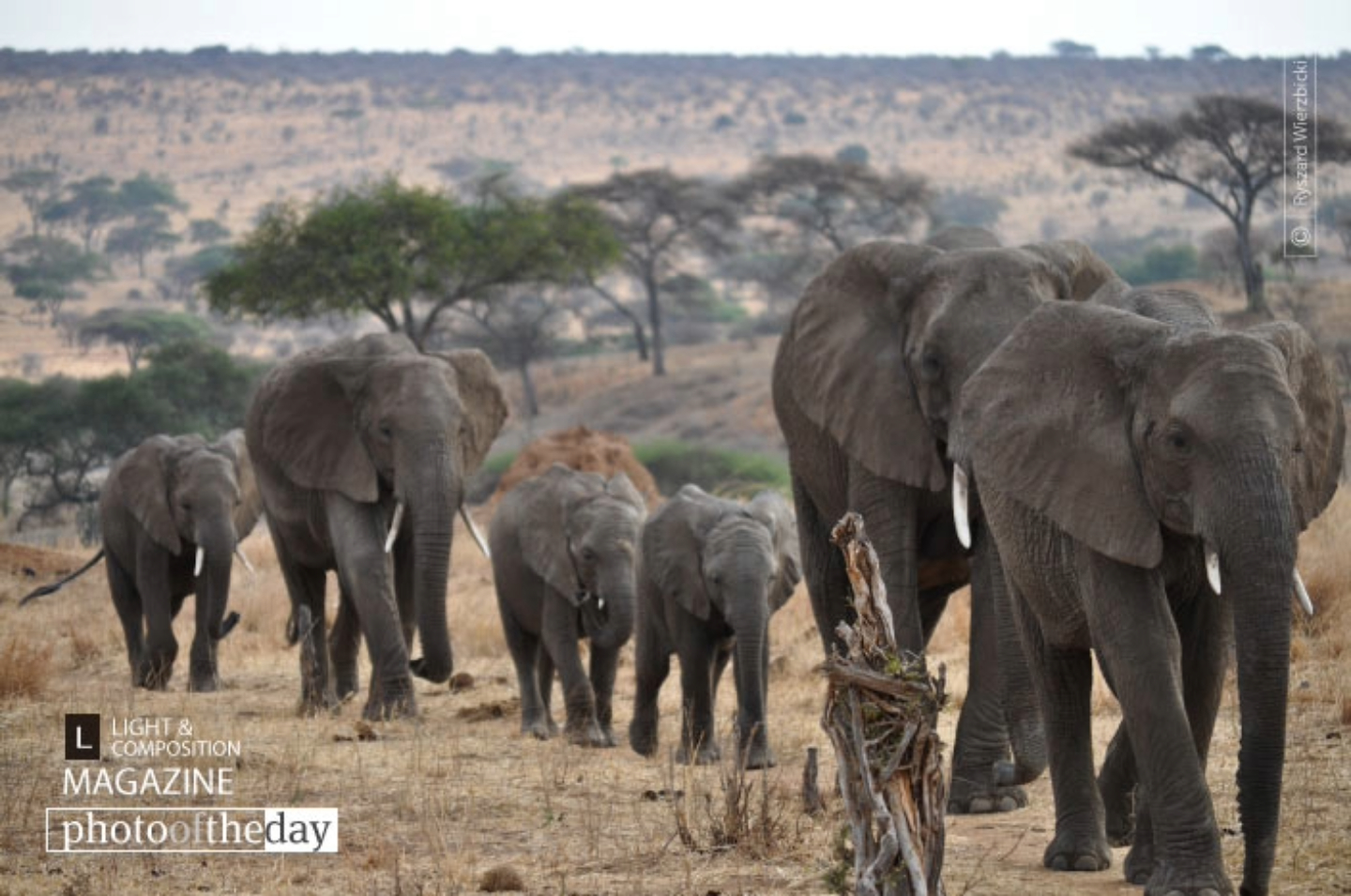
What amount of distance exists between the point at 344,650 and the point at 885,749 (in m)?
8.42

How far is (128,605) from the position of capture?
15352mm

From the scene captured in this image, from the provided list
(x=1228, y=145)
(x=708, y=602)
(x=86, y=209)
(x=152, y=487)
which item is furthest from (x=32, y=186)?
(x=708, y=602)

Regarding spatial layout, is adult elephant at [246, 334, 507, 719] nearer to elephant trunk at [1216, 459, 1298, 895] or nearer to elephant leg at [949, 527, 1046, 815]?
elephant leg at [949, 527, 1046, 815]

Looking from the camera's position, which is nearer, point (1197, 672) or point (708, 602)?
point (1197, 672)

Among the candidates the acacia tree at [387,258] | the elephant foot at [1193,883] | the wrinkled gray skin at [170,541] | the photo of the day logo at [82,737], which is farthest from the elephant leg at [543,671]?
the acacia tree at [387,258]

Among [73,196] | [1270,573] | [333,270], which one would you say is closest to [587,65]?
[73,196]

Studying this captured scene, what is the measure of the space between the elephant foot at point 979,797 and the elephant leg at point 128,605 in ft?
26.1

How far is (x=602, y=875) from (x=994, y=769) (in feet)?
7.22

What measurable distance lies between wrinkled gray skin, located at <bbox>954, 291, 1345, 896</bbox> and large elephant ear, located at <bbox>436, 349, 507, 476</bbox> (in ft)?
19.7

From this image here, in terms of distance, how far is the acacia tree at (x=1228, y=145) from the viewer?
125 ft

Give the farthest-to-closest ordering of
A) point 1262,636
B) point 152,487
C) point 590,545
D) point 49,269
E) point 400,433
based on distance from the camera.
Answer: point 49,269
point 152,487
point 400,433
point 590,545
point 1262,636

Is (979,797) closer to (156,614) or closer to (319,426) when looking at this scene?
(319,426)

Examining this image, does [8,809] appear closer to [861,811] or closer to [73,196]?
[861,811]

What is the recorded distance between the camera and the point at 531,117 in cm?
10006
